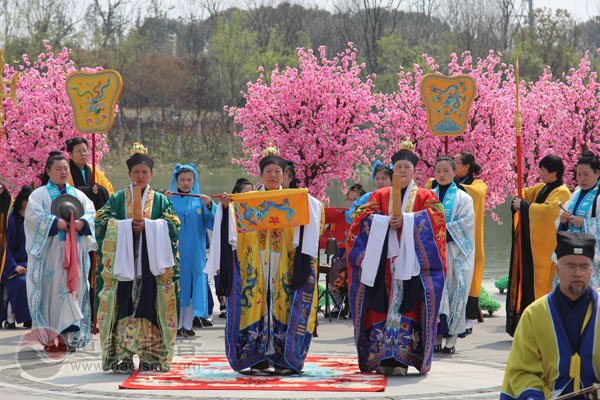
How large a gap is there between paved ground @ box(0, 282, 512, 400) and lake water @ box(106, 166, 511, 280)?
678 centimetres

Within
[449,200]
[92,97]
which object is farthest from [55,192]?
[449,200]

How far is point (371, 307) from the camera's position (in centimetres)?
722

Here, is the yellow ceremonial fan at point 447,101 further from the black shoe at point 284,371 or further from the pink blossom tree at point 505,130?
the black shoe at point 284,371

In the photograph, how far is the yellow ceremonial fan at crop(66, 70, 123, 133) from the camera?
10.2 metres

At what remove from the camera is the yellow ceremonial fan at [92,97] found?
10180mm

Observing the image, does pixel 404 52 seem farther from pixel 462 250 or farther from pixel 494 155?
pixel 462 250

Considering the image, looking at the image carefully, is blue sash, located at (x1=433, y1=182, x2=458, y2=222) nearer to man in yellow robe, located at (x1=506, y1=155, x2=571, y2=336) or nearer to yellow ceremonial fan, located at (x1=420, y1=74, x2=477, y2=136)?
man in yellow robe, located at (x1=506, y1=155, x2=571, y2=336)

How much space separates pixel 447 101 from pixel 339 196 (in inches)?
1046

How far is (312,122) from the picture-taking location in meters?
14.5

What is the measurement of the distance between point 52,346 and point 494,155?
8428 millimetres

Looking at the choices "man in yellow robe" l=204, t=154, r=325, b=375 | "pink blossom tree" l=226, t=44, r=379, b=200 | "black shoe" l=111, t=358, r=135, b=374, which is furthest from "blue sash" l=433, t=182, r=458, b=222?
"pink blossom tree" l=226, t=44, r=379, b=200

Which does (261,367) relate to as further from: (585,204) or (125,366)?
(585,204)

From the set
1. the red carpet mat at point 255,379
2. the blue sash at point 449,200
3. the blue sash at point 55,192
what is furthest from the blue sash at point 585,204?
the blue sash at point 55,192

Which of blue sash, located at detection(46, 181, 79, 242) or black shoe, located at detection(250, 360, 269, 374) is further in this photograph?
blue sash, located at detection(46, 181, 79, 242)
